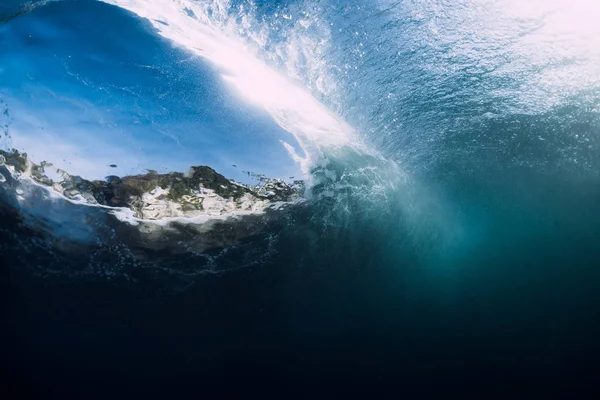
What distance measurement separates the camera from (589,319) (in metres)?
17.2

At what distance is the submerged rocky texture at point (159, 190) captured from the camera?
24.5 ft

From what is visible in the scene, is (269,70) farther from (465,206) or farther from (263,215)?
(465,206)

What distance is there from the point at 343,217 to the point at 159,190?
740 cm

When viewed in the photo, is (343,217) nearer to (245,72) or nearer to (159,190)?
(159,190)

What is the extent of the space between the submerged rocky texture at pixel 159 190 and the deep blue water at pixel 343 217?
1.40 ft

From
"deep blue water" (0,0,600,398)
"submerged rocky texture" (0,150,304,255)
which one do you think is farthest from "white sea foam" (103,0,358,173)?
"submerged rocky texture" (0,150,304,255)

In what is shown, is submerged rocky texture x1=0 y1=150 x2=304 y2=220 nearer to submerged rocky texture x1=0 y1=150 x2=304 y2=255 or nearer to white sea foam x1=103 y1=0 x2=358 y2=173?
submerged rocky texture x1=0 y1=150 x2=304 y2=255

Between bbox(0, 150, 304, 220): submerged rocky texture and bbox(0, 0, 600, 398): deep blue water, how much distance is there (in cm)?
43

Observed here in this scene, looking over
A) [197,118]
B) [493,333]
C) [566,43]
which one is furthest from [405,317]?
[197,118]

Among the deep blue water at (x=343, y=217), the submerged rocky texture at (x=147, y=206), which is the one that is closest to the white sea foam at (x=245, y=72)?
the deep blue water at (x=343, y=217)

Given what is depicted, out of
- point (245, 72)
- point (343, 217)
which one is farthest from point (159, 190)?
point (343, 217)

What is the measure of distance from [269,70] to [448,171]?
864cm

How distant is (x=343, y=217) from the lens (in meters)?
13.0

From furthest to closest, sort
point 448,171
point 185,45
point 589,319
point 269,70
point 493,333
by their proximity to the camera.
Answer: point 493,333, point 589,319, point 448,171, point 269,70, point 185,45
